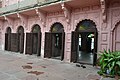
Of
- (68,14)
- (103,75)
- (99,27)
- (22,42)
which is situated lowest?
(103,75)

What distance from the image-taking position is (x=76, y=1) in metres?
8.76

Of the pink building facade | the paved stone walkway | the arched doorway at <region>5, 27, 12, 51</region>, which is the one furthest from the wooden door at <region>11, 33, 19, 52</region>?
the paved stone walkway

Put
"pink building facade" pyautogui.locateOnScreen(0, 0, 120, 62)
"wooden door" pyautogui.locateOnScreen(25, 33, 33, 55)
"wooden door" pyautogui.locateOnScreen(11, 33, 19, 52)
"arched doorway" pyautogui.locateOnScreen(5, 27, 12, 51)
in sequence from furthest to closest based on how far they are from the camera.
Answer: "arched doorway" pyautogui.locateOnScreen(5, 27, 12, 51) < "wooden door" pyautogui.locateOnScreen(11, 33, 19, 52) < "wooden door" pyautogui.locateOnScreen(25, 33, 33, 55) < "pink building facade" pyautogui.locateOnScreen(0, 0, 120, 62)

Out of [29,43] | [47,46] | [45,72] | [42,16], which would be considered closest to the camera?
[45,72]

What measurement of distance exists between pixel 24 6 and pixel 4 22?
523 cm

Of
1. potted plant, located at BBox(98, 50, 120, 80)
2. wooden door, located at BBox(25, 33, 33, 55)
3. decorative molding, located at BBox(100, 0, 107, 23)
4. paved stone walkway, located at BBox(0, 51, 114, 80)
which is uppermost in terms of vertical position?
decorative molding, located at BBox(100, 0, 107, 23)

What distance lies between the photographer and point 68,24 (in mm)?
10078

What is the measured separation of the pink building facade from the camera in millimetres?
8163

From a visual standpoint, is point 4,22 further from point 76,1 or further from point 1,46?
point 76,1

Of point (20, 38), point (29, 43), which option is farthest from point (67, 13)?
Result: point (20, 38)

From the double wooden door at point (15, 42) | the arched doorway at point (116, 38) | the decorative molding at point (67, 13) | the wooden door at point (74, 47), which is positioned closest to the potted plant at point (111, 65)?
the arched doorway at point (116, 38)

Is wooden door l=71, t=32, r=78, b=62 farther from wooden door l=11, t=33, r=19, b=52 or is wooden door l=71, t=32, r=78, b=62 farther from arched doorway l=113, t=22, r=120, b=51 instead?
wooden door l=11, t=33, r=19, b=52

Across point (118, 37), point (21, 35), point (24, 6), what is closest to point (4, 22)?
point (21, 35)

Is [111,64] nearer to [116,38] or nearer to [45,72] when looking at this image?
[116,38]
